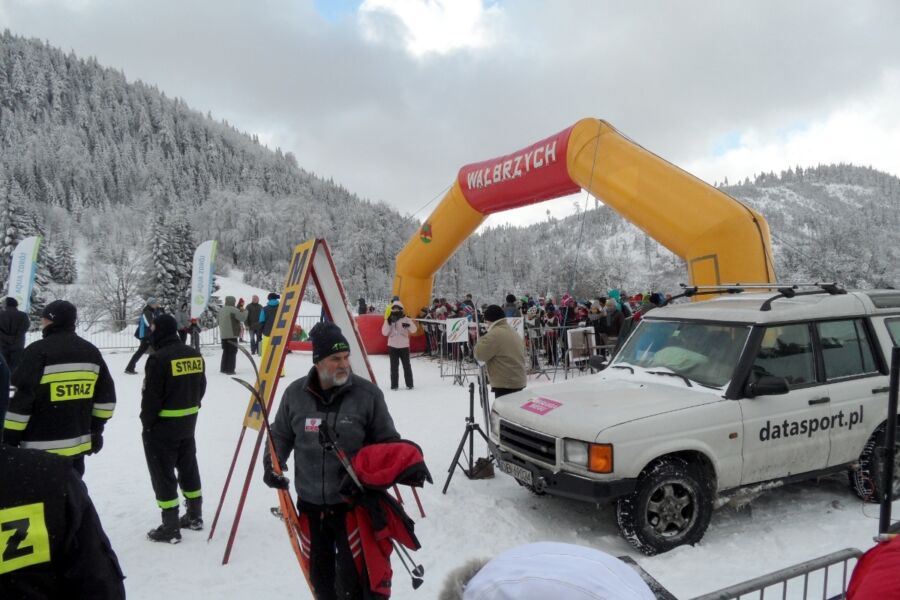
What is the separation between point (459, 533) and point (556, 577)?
412 cm

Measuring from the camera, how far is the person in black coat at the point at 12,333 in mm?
8930

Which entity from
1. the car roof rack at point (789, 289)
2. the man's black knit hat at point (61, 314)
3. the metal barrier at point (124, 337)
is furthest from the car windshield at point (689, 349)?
the metal barrier at point (124, 337)

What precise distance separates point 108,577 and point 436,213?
1456 cm

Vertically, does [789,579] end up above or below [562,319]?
below

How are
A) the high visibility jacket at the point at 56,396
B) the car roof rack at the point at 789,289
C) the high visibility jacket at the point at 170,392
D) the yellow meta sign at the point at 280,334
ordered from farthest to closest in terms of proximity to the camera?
the car roof rack at the point at 789,289 → the yellow meta sign at the point at 280,334 → the high visibility jacket at the point at 170,392 → the high visibility jacket at the point at 56,396

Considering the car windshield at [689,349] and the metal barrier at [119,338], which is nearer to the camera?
the car windshield at [689,349]

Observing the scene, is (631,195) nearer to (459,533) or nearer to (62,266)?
(459,533)

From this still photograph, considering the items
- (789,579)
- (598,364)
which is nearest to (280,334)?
(598,364)

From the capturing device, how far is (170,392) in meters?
4.70

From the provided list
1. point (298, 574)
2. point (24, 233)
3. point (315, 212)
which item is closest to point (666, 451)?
point (298, 574)

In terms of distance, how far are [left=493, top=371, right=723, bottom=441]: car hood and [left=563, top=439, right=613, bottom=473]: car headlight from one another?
7 centimetres

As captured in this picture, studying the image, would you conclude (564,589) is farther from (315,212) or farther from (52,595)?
(315,212)

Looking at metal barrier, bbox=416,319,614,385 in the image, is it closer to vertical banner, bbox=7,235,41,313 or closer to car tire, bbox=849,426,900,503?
car tire, bbox=849,426,900,503

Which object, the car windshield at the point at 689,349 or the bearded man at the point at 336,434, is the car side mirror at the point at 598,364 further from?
the bearded man at the point at 336,434
